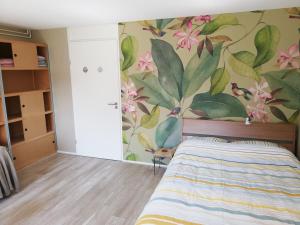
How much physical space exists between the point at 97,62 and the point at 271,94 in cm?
256

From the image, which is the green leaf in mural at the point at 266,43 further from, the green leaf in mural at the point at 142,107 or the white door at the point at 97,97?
the white door at the point at 97,97

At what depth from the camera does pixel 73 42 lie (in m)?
3.71

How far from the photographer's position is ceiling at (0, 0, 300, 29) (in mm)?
2318

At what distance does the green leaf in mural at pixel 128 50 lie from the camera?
3371 millimetres

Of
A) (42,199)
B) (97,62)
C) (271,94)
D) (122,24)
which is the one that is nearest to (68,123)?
(97,62)

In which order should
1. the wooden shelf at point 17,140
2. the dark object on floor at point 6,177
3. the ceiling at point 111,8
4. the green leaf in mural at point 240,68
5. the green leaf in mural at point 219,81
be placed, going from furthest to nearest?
1. the wooden shelf at point 17,140
2. the green leaf in mural at point 219,81
3. the green leaf in mural at point 240,68
4. the dark object on floor at point 6,177
5. the ceiling at point 111,8

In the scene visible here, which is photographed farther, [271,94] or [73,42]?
[73,42]

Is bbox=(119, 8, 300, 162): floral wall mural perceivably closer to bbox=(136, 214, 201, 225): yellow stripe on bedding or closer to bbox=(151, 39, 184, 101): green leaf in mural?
bbox=(151, 39, 184, 101): green leaf in mural

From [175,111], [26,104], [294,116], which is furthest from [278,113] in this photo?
[26,104]

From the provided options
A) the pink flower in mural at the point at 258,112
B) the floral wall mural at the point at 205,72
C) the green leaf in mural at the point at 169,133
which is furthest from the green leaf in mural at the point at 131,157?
the pink flower in mural at the point at 258,112

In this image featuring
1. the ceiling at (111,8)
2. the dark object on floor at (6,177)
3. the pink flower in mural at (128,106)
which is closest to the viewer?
the ceiling at (111,8)

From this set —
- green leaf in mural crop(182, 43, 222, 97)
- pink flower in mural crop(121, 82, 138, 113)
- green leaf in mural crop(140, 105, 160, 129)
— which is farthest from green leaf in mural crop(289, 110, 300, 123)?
pink flower in mural crop(121, 82, 138, 113)

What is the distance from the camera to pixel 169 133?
3414 mm

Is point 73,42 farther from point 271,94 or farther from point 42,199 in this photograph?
point 271,94
